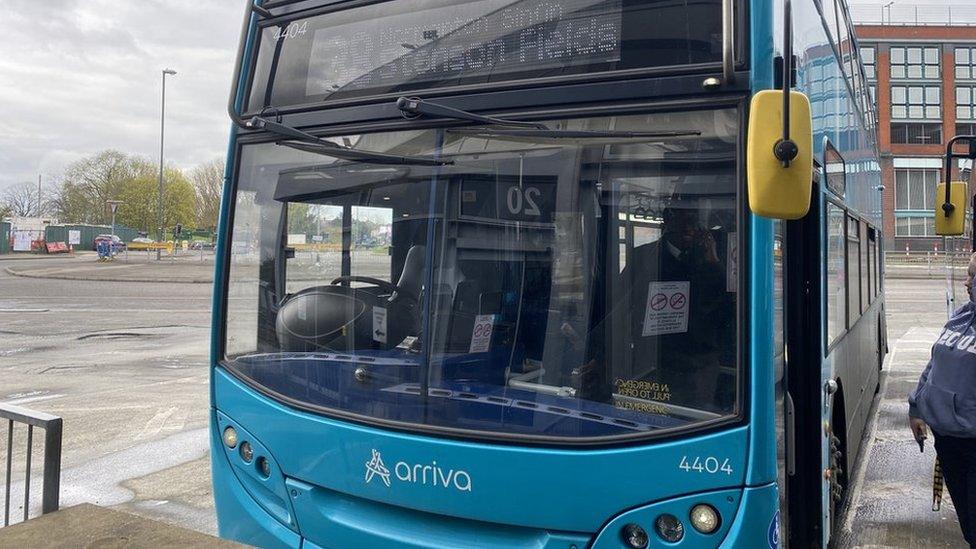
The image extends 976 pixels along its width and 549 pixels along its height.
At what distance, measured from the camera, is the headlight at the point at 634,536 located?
2.76 meters

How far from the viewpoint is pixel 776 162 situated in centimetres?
247

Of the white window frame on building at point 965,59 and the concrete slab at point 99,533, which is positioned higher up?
the white window frame on building at point 965,59

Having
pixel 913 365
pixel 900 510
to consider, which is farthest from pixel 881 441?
pixel 913 365

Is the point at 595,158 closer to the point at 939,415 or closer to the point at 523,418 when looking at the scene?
the point at 523,418

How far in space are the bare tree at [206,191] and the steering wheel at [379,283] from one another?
7840 centimetres

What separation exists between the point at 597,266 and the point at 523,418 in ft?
2.10

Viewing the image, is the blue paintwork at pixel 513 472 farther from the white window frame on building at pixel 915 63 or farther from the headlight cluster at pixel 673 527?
the white window frame on building at pixel 915 63

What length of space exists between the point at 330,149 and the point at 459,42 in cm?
71

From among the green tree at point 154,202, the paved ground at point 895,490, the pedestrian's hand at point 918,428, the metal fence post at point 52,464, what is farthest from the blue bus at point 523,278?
the green tree at point 154,202

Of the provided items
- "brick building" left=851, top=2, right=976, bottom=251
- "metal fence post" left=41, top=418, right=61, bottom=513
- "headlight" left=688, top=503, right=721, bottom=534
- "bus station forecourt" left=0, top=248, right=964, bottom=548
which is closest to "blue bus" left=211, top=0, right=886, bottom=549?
"headlight" left=688, top=503, right=721, bottom=534

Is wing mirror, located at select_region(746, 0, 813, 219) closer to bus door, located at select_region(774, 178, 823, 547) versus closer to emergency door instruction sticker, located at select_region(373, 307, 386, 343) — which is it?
bus door, located at select_region(774, 178, 823, 547)

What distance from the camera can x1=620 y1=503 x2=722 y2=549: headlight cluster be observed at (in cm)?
269

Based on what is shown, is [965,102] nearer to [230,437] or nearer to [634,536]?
[634,536]

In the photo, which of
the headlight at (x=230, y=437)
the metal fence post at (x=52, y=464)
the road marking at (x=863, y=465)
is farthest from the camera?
the road marking at (x=863, y=465)
